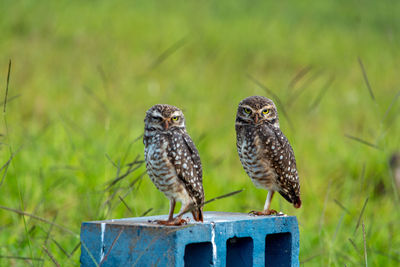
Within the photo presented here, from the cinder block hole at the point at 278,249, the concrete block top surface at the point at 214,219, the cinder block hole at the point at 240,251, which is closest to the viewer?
the concrete block top surface at the point at 214,219

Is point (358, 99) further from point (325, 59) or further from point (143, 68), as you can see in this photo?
point (143, 68)

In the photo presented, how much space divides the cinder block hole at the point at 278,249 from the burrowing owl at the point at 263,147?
5.0 inches

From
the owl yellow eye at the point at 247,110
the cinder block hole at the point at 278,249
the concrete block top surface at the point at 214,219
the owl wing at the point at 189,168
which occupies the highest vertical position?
the owl yellow eye at the point at 247,110

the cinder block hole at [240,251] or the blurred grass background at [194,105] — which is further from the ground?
the blurred grass background at [194,105]

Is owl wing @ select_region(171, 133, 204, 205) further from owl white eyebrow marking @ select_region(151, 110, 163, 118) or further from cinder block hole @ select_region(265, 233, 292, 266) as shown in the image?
cinder block hole @ select_region(265, 233, 292, 266)

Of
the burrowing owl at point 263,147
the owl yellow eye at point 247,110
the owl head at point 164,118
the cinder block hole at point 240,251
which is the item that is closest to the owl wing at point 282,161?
the burrowing owl at point 263,147

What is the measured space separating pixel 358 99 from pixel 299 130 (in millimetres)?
1870

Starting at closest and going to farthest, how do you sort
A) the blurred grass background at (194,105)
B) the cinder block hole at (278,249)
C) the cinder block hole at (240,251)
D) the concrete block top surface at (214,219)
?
the concrete block top surface at (214,219) < the cinder block hole at (240,251) < the cinder block hole at (278,249) < the blurred grass background at (194,105)

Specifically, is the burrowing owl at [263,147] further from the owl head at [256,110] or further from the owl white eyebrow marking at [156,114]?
the owl white eyebrow marking at [156,114]

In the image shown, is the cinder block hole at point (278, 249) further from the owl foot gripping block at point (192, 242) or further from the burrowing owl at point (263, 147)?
the burrowing owl at point (263, 147)

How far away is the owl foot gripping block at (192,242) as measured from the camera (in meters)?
2.28

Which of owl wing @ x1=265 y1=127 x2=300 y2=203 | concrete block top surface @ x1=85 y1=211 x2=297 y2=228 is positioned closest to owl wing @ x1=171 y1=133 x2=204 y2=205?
concrete block top surface @ x1=85 y1=211 x2=297 y2=228

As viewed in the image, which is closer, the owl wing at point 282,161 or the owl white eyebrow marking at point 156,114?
the owl white eyebrow marking at point 156,114

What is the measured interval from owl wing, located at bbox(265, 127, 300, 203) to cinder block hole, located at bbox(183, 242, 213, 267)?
0.53 m
